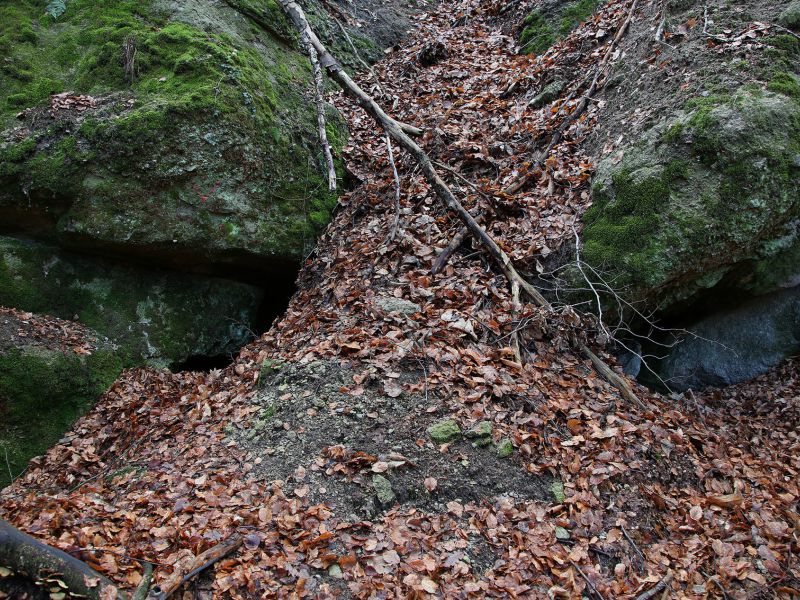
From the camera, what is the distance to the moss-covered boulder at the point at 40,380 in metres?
5.25

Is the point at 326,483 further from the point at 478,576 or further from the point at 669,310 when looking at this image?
the point at 669,310

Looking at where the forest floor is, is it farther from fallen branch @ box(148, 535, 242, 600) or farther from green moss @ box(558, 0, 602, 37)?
green moss @ box(558, 0, 602, 37)

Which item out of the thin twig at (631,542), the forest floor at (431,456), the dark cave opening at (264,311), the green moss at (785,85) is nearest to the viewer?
the forest floor at (431,456)

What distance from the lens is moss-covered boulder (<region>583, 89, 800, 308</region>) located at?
5.32 metres

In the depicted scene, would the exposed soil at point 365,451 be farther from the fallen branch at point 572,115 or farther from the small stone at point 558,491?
the fallen branch at point 572,115

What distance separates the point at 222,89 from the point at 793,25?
704cm

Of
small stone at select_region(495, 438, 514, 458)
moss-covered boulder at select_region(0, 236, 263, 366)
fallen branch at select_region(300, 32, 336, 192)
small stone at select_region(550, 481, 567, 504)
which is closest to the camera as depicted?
small stone at select_region(550, 481, 567, 504)

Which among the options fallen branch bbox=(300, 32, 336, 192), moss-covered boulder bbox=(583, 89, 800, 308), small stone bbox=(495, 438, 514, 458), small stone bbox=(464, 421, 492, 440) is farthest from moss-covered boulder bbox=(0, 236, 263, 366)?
moss-covered boulder bbox=(583, 89, 800, 308)

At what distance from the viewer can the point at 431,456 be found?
401cm

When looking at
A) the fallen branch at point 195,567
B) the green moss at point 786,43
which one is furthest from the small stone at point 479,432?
the green moss at point 786,43

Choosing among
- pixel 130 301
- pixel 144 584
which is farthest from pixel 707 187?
pixel 130 301

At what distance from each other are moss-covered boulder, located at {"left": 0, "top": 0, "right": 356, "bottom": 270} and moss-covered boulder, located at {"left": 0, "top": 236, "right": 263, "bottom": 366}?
34 centimetres

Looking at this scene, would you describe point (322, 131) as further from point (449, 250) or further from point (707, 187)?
point (707, 187)

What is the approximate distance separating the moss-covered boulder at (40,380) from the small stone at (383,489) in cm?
377
